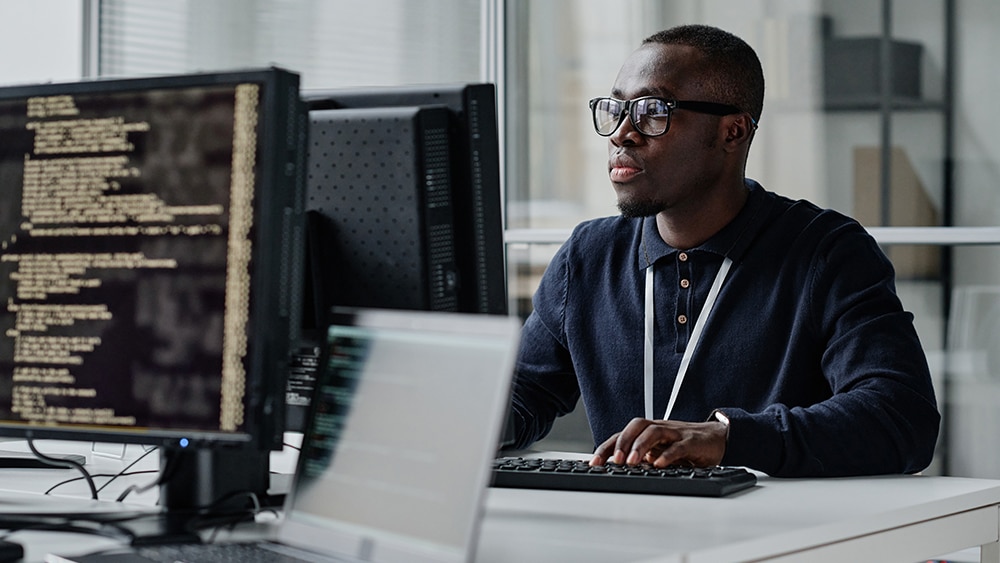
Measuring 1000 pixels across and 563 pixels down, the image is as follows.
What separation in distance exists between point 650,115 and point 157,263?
1.14 metres

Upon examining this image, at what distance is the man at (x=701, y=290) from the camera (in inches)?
73.0

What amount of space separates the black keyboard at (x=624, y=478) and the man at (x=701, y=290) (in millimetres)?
344

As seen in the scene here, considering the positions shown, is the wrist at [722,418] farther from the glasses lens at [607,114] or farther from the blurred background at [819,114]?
the blurred background at [819,114]

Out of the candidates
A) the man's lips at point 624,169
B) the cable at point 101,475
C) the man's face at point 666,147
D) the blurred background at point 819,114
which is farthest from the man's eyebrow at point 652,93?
the blurred background at point 819,114

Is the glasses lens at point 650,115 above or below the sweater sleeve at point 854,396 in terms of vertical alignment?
above

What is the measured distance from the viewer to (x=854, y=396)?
66.1 inches

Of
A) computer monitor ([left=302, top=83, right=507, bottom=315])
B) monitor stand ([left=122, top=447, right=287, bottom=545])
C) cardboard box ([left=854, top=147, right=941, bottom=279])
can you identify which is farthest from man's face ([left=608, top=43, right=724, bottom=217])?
cardboard box ([left=854, top=147, right=941, bottom=279])

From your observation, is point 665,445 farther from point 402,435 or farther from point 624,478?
point 402,435

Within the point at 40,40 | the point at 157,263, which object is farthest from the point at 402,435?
the point at 40,40

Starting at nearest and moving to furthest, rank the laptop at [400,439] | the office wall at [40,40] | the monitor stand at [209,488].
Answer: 1. the laptop at [400,439]
2. the monitor stand at [209,488]
3. the office wall at [40,40]

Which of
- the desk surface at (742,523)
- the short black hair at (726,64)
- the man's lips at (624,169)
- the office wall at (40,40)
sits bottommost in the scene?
the desk surface at (742,523)

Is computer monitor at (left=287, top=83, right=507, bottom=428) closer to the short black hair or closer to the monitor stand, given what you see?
the monitor stand

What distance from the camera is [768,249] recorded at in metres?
2.03

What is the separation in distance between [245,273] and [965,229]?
235cm
